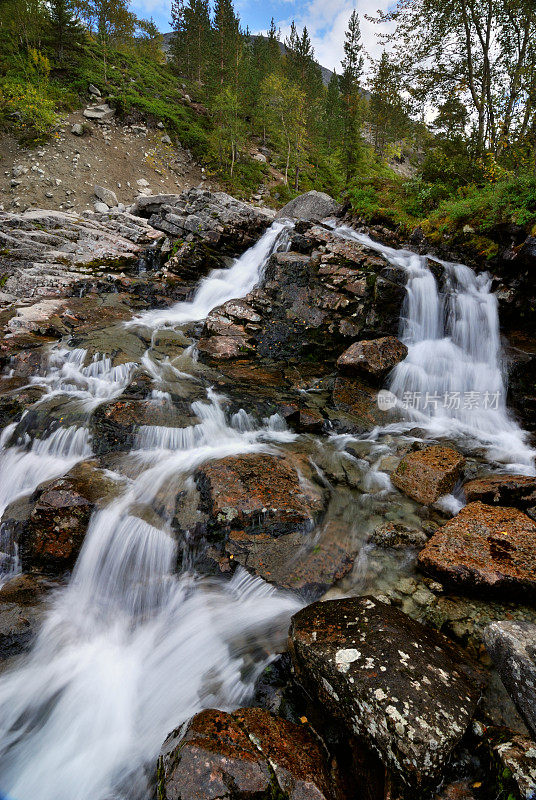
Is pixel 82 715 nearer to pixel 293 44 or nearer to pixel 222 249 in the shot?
pixel 222 249

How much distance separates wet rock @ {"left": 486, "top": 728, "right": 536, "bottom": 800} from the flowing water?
6.12ft

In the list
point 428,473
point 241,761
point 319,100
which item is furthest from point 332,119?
point 241,761

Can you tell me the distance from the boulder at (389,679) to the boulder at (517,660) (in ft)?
0.81

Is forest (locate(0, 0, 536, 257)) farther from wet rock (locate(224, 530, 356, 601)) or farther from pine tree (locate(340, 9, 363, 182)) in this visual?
wet rock (locate(224, 530, 356, 601))

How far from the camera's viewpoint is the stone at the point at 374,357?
813 cm

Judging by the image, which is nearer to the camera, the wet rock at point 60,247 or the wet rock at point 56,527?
the wet rock at point 56,527

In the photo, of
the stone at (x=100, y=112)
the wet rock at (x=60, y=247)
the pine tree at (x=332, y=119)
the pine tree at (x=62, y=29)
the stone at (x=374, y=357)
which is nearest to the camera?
the stone at (x=374, y=357)

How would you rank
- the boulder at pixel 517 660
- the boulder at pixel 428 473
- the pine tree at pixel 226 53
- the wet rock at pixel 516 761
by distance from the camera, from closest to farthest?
1. the wet rock at pixel 516 761
2. the boulder at pixel 517 660
3. the boulder at pixel 428 473
4. the pine tree at pixel 226 53

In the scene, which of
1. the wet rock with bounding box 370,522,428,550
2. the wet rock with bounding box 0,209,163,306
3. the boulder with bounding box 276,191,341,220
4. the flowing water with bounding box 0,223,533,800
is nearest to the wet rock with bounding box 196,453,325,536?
the flowing water with bounding box 0,223,533,800

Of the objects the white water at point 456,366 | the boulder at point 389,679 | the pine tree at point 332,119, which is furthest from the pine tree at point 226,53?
the boulder at point 389,679

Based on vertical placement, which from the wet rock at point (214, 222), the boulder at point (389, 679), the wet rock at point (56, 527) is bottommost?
the wet rock at point (56, 527)

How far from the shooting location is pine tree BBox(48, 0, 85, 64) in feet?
86.8

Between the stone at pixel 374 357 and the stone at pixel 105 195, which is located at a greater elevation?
the stone at pixel 105 195

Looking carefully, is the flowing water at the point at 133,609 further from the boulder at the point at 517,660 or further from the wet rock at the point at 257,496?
the boulder at the point at 517,660
